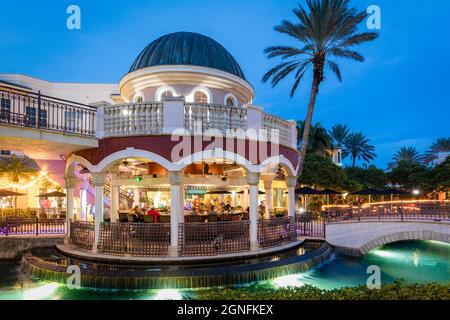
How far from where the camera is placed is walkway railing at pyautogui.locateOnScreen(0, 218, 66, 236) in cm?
1749

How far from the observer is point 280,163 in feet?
49.6

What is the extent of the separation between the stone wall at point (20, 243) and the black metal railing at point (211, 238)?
7.86m

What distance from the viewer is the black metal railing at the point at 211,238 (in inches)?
492

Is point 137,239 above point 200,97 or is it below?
below

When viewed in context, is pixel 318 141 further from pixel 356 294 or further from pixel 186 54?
pixel 356 294

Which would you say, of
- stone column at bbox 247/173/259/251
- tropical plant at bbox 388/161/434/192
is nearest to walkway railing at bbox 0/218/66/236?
stone column at bbox 247/173/259/251

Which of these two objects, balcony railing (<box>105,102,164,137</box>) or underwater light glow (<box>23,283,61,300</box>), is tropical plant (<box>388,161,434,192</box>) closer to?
balcony railing (<box>105,102,164,137</box>)

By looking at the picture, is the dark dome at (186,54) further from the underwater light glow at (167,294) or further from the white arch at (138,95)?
the underwater light glow at (167,294)

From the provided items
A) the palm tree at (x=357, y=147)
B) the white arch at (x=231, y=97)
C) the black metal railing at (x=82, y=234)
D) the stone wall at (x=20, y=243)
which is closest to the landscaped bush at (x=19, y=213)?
the stone wall at (x=20, y=243)

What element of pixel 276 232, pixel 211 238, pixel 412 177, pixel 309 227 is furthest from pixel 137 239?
pixel 412 177

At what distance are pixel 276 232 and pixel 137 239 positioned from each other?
6094 mm

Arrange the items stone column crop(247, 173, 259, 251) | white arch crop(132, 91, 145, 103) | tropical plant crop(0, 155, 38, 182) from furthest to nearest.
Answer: tropical plant crop(0, 155, 38, 182)
white arch crop(132, 91, 145, 103)
stone column crop(247, 173, 259, 251)

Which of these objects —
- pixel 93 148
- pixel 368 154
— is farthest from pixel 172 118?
pixel 368 154

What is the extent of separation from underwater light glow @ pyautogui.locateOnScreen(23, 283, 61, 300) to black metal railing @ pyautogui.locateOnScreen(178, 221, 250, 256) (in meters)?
4.31
